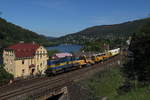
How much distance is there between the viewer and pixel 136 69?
39688mm

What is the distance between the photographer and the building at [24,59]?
46.2 meters

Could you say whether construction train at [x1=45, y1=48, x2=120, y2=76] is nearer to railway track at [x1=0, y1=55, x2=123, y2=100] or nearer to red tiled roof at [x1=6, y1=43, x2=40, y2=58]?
railway track at [x1=0, y1=55, x2=123, y2=100]

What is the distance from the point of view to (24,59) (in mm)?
48000

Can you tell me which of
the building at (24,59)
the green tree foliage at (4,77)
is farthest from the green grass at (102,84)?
the building at (24,59)

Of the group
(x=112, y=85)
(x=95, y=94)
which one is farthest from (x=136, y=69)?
(x=95, y=94)

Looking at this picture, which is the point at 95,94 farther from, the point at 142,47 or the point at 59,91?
the point at 142,47

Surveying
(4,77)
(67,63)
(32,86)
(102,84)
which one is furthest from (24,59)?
(102,84)

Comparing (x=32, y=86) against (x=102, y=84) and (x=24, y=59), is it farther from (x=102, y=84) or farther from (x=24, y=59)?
(x=24, y=59)

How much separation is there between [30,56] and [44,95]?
26.1 meters

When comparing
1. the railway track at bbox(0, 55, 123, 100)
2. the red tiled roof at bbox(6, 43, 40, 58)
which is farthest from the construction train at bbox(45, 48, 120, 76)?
the red tiled roof at bbox(6, 43, 40, 58)

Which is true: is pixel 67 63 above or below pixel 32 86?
above

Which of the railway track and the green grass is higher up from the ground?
the railway track

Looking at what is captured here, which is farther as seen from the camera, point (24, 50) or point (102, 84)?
point (24, 50)

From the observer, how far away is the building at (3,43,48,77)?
46156 mm
